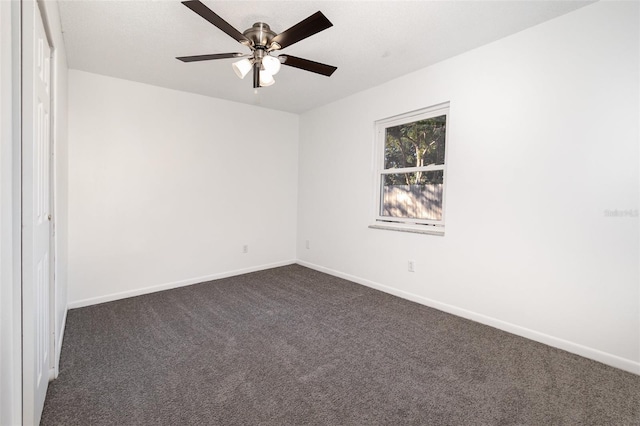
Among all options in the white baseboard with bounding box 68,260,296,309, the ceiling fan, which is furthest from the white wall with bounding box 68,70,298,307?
the ceiling fan

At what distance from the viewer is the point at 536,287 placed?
8.29 feet

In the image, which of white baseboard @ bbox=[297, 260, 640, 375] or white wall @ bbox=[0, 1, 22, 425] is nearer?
white wall @ bbox=[0, 1, 22, 425]

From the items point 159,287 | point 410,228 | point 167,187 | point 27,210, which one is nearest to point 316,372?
point 27,210

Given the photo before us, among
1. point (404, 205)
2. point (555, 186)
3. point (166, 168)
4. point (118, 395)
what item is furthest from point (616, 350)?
point (166, 168)

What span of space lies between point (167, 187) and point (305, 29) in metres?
2.76

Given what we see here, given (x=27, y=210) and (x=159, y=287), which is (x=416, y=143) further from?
(x=159, y=287)

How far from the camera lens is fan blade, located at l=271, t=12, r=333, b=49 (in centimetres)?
176

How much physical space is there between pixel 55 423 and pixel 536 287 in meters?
3.30

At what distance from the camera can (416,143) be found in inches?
139

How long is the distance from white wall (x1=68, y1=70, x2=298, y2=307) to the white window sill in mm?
1770

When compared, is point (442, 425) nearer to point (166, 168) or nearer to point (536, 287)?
point (536, 287)

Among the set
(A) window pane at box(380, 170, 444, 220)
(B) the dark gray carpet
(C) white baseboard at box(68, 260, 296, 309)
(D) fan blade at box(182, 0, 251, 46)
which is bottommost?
(B) the dark gray carpet

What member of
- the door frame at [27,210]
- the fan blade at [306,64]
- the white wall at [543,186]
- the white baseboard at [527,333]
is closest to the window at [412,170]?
the white wall at [543,186]

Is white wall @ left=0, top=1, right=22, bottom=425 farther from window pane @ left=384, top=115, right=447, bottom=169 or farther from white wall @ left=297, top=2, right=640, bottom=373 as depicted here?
window pane @ left=384, top=115, right=447, bottom=169
